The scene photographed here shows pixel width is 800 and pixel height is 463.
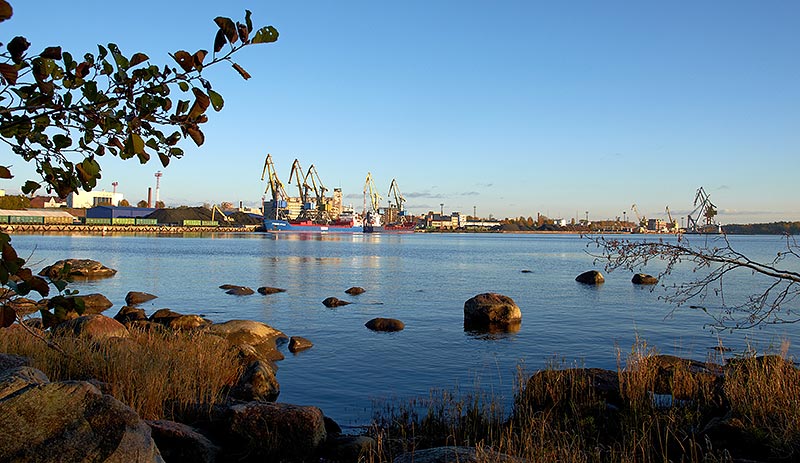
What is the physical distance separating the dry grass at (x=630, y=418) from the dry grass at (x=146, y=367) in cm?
296

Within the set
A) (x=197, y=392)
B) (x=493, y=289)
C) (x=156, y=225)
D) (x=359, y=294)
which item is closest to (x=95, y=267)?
(x=359, y=294)

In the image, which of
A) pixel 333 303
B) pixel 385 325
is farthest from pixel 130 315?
pixel 333 303

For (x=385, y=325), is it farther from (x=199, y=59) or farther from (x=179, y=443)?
(x=199, y=59)

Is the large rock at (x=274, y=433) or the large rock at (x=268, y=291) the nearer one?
the large rock at (x=274, y=433)

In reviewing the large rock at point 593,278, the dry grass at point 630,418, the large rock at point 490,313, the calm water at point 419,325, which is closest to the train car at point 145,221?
the calm water at point 419,325

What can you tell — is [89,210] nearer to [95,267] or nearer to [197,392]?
[95,267]

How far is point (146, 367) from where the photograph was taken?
9.76 metres

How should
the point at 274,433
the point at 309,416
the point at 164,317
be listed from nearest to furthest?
the point at 274,433 < the point at 309,416 < the point at 164,317

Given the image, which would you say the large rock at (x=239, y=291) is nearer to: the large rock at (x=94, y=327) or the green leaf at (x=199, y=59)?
the large rock at (x=94, y=327)

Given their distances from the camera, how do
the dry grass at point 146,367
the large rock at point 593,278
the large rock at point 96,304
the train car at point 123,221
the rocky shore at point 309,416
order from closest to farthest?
the rocky shore at point 309,416 → the dry grass at point 146,367 → the large rock at point 96,304 → the large rock at point 593,278 → the train car at point 123,221

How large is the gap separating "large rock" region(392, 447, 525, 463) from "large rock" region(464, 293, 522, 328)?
56.4 ft

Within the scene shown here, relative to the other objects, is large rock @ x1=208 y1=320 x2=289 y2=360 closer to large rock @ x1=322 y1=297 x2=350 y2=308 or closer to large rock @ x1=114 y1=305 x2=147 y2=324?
large rock @ x1=114 y1=305 x2=147 y2=324

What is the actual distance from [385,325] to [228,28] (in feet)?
65.4

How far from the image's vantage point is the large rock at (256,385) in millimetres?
11523
